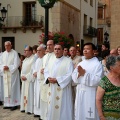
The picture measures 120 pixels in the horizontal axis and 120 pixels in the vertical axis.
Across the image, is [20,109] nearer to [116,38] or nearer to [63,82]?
[63,82]

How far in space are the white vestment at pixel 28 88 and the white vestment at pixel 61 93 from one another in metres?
1.84

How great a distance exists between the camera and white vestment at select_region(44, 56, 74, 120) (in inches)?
234

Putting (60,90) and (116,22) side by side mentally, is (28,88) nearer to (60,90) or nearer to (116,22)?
(60,90)

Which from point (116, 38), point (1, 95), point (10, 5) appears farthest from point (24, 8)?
point (1, 95)

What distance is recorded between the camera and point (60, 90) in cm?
599

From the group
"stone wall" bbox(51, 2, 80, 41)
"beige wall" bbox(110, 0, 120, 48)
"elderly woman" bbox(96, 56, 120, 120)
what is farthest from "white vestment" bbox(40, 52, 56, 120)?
"stone wall" bbox(51, 2, 80, 41)

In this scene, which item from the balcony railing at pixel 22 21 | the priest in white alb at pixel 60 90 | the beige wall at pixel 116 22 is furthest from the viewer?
the balcony railing at pixel 22 21

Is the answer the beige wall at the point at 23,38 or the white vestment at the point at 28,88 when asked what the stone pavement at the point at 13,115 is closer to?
the white vestment at the point at 28,88

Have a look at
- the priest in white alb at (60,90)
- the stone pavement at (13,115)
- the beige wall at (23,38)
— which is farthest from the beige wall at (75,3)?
the priest in white alb at (60,90)

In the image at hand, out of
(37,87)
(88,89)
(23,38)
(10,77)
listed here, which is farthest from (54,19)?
(88,89)

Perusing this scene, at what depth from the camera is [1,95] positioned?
9094mm

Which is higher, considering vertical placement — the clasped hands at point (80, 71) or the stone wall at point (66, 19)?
the stone wall at point (66, 19)

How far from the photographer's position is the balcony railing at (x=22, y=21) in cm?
2271

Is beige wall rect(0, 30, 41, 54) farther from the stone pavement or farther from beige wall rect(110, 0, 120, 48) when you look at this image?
the stone pavement
